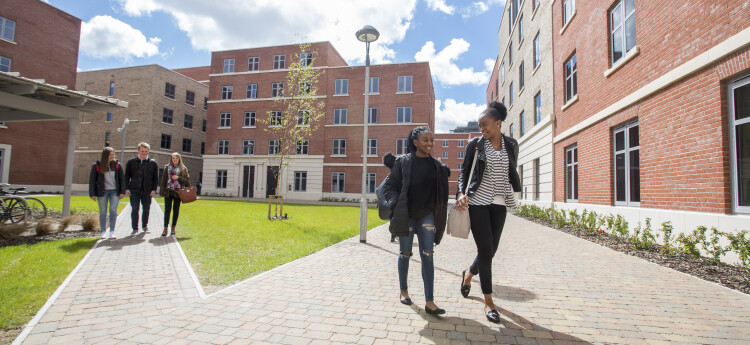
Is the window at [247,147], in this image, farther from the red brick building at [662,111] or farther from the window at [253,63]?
the red brick building at [662,111]

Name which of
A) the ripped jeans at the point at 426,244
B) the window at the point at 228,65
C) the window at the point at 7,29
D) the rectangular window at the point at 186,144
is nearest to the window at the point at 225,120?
the window at the point at 228,65

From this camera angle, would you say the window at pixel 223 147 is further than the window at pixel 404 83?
Yes

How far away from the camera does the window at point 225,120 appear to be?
3684 centimetres

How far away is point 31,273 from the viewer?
457 cm

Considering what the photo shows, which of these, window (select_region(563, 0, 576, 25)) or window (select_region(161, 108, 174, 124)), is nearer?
window (select_region(563, 0, 576, 25))

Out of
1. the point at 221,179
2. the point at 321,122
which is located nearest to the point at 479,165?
the point at 321,122

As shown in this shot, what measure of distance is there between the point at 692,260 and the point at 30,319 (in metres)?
8.63

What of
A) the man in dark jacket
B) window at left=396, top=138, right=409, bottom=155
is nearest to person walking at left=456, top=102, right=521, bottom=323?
the man in dark jacket

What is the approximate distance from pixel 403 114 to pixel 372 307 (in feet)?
Answer: 97.9

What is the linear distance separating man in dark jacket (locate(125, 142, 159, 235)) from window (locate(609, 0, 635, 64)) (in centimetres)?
1147

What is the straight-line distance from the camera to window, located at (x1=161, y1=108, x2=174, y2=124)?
3784 cm

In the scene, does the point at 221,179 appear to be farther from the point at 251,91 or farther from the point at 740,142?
the point at 740,142

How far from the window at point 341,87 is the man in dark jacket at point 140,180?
27.1 meters

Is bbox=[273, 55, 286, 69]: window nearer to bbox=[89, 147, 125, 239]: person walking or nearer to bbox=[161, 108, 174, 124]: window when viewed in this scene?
bbox=[161, 108, 174, 124]: window
